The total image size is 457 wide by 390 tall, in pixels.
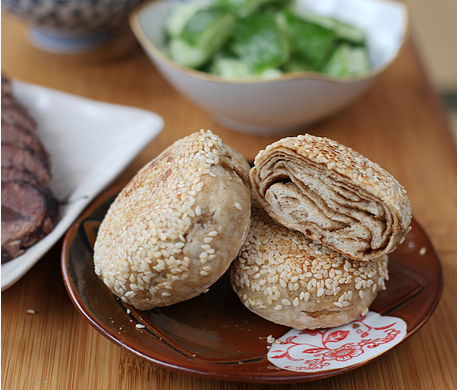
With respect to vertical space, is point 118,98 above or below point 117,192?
below

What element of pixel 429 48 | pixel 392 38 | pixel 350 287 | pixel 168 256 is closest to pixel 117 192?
pixel 168 256

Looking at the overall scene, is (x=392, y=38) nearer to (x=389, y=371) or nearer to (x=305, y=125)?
(x=305, y=125)

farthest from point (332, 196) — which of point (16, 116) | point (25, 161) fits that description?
point (16, 116)

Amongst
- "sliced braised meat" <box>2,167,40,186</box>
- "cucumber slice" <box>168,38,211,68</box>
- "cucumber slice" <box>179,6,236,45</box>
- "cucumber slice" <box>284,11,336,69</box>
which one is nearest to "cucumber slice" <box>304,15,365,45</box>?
"cucumber slice" <box>284,11,336,69</box>

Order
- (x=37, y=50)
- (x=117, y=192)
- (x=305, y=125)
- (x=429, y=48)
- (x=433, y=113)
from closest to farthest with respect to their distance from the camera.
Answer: (x=117, y=192) → (x=305, y=125) → (x=433, y=113) → (x=37, y=50) → (x=429, y=48)

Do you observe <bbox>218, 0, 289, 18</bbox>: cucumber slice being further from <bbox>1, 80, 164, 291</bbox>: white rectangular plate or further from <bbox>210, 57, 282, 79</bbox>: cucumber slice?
<bbox>1, 80, 164, 291</bbox>: white rectangular plate

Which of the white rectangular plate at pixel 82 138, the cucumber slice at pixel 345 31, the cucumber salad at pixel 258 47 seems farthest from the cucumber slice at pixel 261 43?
the white rectangular plate at pixel 82 138

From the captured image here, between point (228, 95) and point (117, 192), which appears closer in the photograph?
point (117, 192)

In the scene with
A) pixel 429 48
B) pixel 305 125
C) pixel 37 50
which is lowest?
pixel 429 48
